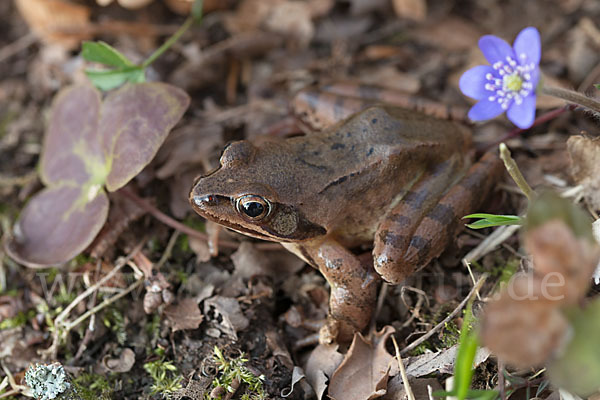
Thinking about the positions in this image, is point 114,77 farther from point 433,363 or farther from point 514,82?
point 433,363

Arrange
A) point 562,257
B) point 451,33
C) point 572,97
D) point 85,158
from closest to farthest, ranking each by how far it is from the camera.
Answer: point 562,257 → point 572,97 → point 85,158 → point 451,33

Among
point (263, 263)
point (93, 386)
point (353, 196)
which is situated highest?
point (353, 196)

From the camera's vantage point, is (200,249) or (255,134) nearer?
(200,249)

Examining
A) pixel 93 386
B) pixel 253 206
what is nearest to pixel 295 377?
pixel 253 206

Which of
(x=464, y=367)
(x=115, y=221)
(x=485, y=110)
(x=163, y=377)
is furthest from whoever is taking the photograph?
(x=115, y=221)

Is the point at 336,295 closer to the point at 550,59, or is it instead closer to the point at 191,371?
the point at 191,371

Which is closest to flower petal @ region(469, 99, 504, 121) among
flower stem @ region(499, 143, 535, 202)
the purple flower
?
the purple flower

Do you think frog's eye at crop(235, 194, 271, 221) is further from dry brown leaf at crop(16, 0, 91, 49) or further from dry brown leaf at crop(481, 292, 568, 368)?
dry brown leaf at crop(16, 0, 91, 49)
